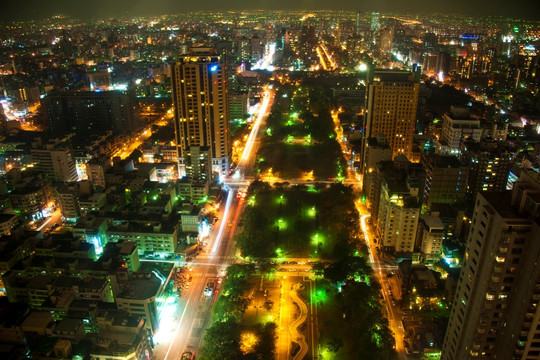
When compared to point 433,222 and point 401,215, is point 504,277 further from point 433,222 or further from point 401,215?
point 433,222

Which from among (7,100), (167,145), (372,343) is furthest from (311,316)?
(7,100)

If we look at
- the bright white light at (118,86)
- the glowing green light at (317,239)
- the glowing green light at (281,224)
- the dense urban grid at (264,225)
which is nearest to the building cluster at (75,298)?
the dense urban grid at (264,225)

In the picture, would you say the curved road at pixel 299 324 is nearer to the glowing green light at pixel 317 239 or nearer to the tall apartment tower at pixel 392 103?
the glowing green light at pixel 317 239

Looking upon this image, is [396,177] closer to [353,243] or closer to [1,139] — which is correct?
[353,243]

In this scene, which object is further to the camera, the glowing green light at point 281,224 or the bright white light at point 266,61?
the bright white light at point 266,61

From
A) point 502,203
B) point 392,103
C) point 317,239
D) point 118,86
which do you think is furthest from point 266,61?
point 502,203

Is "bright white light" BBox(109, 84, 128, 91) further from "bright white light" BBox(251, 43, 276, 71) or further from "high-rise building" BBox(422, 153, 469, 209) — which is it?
"high-rise building" BBox(422, 153, 469, 209)
